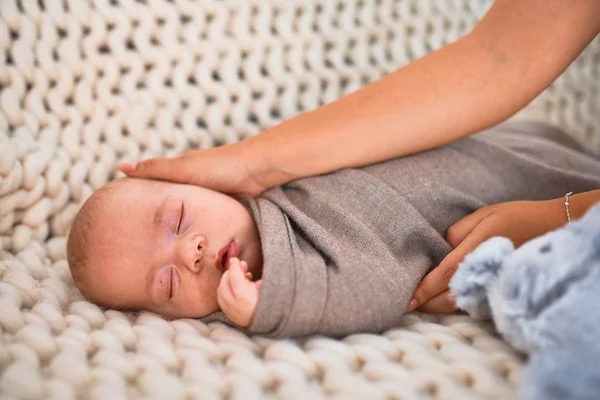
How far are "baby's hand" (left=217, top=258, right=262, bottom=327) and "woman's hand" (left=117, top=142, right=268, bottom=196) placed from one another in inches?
9.4

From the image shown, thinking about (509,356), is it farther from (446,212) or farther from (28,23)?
(28,23)

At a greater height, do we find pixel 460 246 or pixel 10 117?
pixel 10 117

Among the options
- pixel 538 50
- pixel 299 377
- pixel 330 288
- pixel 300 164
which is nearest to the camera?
pixel 299 377

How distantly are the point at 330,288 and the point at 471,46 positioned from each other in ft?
1.43

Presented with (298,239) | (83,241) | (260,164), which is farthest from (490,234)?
(83,241)

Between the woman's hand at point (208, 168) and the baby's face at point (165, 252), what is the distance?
80 millimetres

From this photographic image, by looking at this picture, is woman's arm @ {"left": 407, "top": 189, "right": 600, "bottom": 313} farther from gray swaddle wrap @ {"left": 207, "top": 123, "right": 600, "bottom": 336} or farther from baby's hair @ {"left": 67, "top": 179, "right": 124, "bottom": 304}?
baby's hair @ {"left": 67, "top": 179, "right": 124, "bottom": 304}

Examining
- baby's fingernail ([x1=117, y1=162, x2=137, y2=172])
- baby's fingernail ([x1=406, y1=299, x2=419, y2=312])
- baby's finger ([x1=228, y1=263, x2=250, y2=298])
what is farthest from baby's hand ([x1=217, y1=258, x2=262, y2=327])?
baby's fingernail ([x1=117, y1=162, x2=137, y2=172])

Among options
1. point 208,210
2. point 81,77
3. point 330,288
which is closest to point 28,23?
point 81,77

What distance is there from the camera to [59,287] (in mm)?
776

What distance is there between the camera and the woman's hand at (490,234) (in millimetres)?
728

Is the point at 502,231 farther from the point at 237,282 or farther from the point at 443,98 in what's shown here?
the point at 237,282

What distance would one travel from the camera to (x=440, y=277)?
0.73 m

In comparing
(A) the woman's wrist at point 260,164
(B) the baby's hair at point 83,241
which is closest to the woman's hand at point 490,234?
(A) the woman's wrist at point 260,164
